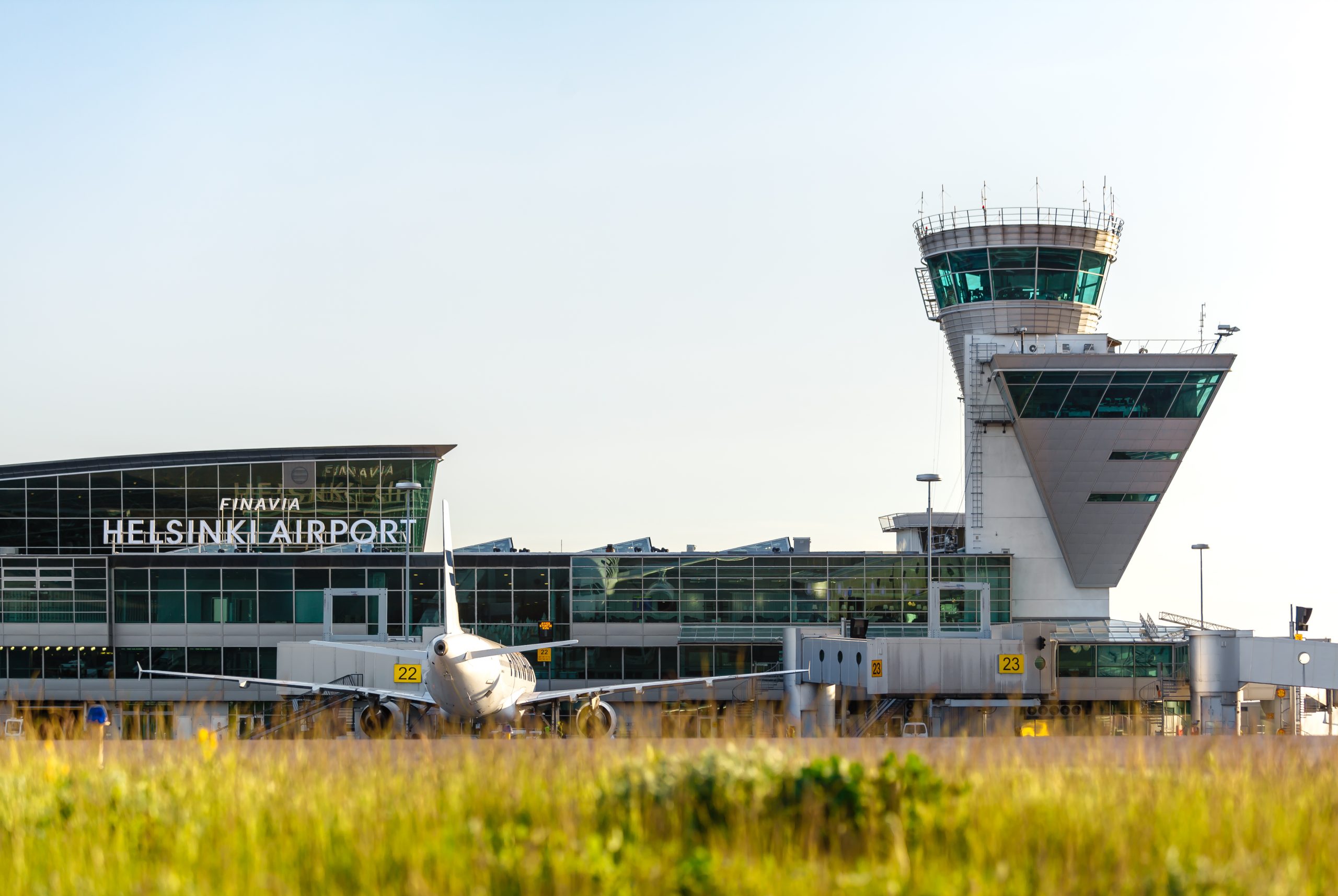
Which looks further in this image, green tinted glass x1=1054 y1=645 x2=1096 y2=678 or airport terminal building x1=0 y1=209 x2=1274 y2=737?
airport terminal building x1=0 y1=209 x2=1274 y2=737

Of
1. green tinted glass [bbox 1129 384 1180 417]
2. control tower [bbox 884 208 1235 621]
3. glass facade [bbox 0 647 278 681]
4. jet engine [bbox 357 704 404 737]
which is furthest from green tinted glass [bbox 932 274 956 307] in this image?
jet engine [bbox 357 704 404 737]

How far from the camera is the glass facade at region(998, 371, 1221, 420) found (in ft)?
226

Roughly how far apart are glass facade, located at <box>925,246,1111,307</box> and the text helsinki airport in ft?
122

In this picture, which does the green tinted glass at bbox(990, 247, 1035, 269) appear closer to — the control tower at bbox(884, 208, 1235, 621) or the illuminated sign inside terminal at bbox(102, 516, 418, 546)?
the control tower at bbox(884, 208, 1235, 621)

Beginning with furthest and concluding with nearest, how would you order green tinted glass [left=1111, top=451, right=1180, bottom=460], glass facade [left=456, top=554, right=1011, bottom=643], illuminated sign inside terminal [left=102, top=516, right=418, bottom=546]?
illuminated sign inside terminal [left=102, top=516, right=418, bottom=546], glass facade [left=456, top=554, right=1011, bottom=643], green tinted glass [left=1111, top=451, right=1180, bottom=460]

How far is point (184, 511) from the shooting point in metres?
87.5

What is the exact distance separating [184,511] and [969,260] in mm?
50084

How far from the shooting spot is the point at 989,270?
74.0 m

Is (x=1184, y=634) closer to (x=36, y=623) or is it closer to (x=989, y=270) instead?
(x=989, y=270)

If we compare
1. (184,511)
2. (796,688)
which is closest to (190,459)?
(184,511)

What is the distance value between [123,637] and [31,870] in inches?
2580

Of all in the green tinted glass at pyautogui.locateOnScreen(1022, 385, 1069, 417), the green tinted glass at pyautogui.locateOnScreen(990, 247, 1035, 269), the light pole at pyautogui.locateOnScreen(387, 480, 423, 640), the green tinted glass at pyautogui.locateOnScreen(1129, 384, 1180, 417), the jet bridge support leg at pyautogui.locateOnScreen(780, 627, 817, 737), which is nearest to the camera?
the jet bridge support leg at pyautogui.locateOnScreen(780, 627, 817, 737)

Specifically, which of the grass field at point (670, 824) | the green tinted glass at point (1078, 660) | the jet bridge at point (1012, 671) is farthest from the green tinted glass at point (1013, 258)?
the grass field at point (670, 824)

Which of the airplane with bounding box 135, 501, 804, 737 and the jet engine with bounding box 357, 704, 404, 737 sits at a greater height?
the airplane with bounding box 135, 501, 804, 737
